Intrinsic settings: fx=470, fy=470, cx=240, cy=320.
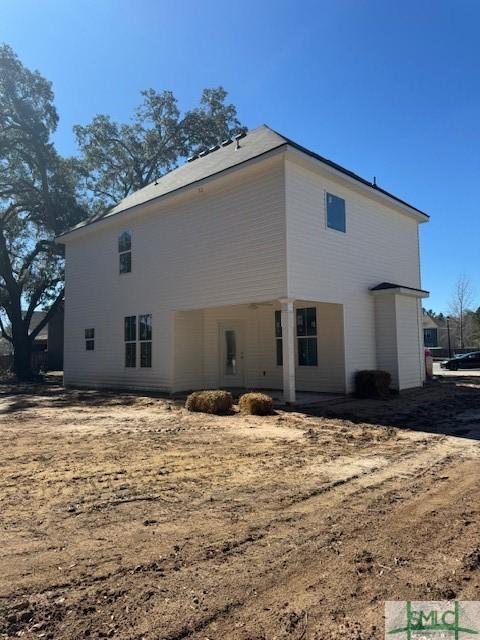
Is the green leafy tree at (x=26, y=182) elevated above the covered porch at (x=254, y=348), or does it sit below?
above

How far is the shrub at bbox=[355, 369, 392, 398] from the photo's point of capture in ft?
42.4

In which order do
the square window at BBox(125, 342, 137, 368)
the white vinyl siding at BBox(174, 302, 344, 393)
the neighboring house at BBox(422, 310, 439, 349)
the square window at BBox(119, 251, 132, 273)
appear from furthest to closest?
the neighboring house at BBox(422, 310, 439, 349) < the square window at BBox(119, 251, 132, 273) < the square window at BBox(125, 342, 137, 368) < the white vinyl siding at BBox(174, 302, 344, 393)

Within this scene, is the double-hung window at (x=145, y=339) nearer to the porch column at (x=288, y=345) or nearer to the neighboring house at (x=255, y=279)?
the neighboring house at (x=255, y=279)

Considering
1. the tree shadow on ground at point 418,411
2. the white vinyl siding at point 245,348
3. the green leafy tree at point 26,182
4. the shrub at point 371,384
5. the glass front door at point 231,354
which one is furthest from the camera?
the green leafy tree at point 26,182

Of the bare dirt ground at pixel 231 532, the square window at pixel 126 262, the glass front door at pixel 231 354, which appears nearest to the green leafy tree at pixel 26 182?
the square window at pixel 126 262

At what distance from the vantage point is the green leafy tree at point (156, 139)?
104 feet

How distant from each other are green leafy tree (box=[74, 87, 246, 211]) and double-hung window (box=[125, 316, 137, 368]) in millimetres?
17670

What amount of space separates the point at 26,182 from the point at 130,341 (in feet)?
48.3

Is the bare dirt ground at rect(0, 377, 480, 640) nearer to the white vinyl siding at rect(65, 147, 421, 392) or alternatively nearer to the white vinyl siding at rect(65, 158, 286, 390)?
the white vinyl siding at rect(65, 147, 421, 392)

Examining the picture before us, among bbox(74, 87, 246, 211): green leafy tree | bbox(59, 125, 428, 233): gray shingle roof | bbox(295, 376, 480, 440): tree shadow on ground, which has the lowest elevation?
bbox(295, 376, 480, 440): tree shadow on ground

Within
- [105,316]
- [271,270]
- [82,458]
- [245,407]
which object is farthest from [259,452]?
[105,316]

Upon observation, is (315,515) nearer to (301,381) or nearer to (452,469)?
(452,469)

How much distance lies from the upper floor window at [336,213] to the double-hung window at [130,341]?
293 inches

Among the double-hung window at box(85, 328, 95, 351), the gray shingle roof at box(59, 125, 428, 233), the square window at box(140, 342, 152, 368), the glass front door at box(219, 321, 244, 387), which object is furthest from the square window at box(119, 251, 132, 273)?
the glass front door at box(219, 321, 244, 387)
